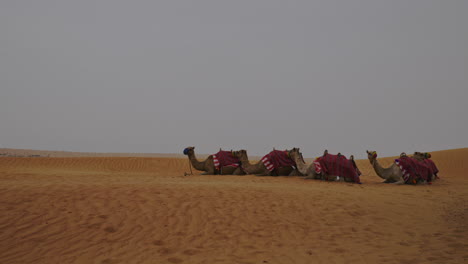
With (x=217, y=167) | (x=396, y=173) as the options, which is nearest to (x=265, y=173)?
(x=217, y=167)

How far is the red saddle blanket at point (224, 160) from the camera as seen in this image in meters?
17.1

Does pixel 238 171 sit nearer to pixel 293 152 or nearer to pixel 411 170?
pixel 293 152

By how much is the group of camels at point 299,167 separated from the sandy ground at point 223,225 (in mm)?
3420

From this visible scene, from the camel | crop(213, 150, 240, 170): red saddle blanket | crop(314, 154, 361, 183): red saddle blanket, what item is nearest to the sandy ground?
crop(314, 154, 361, 183): red saddle blanket

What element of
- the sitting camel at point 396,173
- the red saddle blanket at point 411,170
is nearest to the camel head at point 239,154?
the sitting camel at point 396,173

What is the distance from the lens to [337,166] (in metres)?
14.1

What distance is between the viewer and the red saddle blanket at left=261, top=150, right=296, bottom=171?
16.2 m

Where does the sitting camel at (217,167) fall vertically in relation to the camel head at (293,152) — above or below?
below

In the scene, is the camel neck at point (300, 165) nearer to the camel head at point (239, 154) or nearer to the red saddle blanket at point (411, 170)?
the camel head at point (239, 154)

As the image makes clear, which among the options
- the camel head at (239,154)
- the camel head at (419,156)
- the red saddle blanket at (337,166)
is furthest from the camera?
the camel head at (239,154)

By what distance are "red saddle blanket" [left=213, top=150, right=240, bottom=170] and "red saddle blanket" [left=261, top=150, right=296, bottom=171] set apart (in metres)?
1.64

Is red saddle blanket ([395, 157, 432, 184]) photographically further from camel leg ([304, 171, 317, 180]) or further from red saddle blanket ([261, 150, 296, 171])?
red saddle blanket ([261, 150, 296, 171])

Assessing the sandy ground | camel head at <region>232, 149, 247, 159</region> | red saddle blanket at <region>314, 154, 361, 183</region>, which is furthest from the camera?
camel head at <region>232, 149, 247, 159</region>

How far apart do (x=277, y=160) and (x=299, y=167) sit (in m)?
1.04
